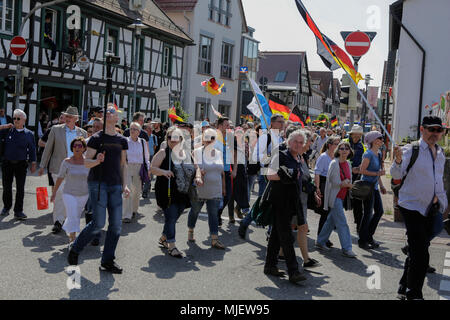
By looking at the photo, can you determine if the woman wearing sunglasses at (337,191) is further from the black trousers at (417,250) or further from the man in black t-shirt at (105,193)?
the man in black t-shirt at (105,193)

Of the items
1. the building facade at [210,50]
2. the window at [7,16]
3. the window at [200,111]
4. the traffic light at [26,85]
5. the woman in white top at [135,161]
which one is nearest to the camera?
the woman in white top at [135,161]

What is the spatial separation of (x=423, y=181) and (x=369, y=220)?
279 centimetres

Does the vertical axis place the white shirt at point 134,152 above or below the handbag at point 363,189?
above

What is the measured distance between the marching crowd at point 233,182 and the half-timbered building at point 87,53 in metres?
9.83

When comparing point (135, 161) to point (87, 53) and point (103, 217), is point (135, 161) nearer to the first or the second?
point (103, 217)

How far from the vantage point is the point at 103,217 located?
20.1 ft

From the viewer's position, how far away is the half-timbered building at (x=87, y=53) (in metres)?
20.2

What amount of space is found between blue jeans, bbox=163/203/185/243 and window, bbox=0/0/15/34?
1498 cm

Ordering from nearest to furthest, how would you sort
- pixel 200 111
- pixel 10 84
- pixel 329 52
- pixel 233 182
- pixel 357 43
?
pixel 329 52, pixel 233 182, pixel 357 43, pixel 10 84, pixel 200 111

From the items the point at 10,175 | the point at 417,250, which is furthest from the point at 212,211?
the point at 10,175

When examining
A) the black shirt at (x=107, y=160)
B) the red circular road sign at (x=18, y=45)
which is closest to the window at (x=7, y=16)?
the red circular road sign at (x=18, y=45)

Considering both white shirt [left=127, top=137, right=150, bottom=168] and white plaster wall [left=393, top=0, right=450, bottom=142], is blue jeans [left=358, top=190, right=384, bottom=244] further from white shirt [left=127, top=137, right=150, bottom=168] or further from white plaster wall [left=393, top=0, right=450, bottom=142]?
white plaster wall [left=393, top=0, right=450, bottom=142]
